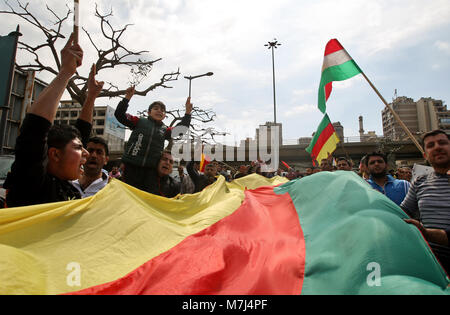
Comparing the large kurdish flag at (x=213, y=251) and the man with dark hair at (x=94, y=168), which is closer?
the large kurdish flag at (x=213, y=251)

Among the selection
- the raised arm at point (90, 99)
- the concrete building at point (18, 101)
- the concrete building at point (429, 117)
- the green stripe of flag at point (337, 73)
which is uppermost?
the concrete building at point (429, 117)

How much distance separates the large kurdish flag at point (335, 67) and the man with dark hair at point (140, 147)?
11.4ft

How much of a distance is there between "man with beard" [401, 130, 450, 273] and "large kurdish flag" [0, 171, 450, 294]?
643mm

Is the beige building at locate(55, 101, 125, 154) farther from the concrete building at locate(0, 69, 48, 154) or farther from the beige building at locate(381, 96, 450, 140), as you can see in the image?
the beige building at locate(381, 96, 450, 140)

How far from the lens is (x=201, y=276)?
1472 millimetres

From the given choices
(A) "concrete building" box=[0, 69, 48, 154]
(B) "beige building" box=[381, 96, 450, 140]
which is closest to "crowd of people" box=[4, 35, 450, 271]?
(A) "concrete building" box=[0, 69, 48, 154]

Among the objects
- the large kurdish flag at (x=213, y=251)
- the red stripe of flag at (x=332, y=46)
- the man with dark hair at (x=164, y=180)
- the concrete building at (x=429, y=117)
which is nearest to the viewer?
the large kurdish flag at (x=213, y=251)

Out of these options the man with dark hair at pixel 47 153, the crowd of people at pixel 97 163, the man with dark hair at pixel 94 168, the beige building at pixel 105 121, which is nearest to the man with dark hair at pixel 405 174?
the crowd of people at pixel 97 163

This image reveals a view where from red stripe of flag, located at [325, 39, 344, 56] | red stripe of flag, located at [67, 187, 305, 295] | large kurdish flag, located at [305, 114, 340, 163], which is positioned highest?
red stripe of flag, located at [325, 39, 344, 56]

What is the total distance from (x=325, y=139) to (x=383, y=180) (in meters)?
3.61

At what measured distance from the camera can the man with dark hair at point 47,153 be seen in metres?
1.48

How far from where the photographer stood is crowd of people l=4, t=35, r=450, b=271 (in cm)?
152

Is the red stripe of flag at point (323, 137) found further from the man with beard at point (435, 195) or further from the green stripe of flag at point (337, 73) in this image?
the man with beard at point (435, 195)
